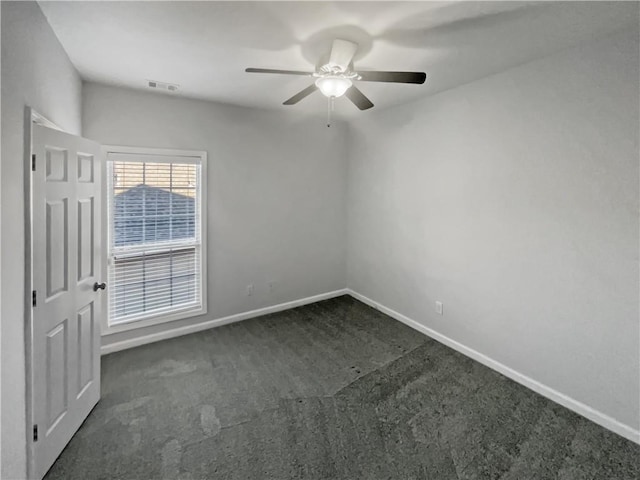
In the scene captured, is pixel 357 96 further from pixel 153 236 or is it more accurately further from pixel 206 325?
pixel 206 325

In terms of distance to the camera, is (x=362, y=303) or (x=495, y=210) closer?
(x=495, y=210)

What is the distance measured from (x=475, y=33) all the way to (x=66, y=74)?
2.96m

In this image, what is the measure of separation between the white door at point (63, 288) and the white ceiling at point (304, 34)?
29.6 inches

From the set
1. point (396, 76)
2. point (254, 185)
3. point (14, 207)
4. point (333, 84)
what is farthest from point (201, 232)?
point (396, 76)

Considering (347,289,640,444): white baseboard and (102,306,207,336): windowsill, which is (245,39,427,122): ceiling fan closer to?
(347,289,640,444): white baseboard

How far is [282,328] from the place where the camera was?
3.77 m

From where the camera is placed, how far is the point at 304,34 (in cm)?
207

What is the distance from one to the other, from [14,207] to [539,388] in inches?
146

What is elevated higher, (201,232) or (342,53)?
(342,53)

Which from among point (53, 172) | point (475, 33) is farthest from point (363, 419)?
point (475, 33)

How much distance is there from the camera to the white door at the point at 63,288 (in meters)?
1.73

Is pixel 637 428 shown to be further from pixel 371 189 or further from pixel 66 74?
pixel 66 74

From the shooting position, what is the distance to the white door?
173cm

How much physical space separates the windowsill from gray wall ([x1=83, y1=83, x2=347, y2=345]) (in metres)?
0.07
